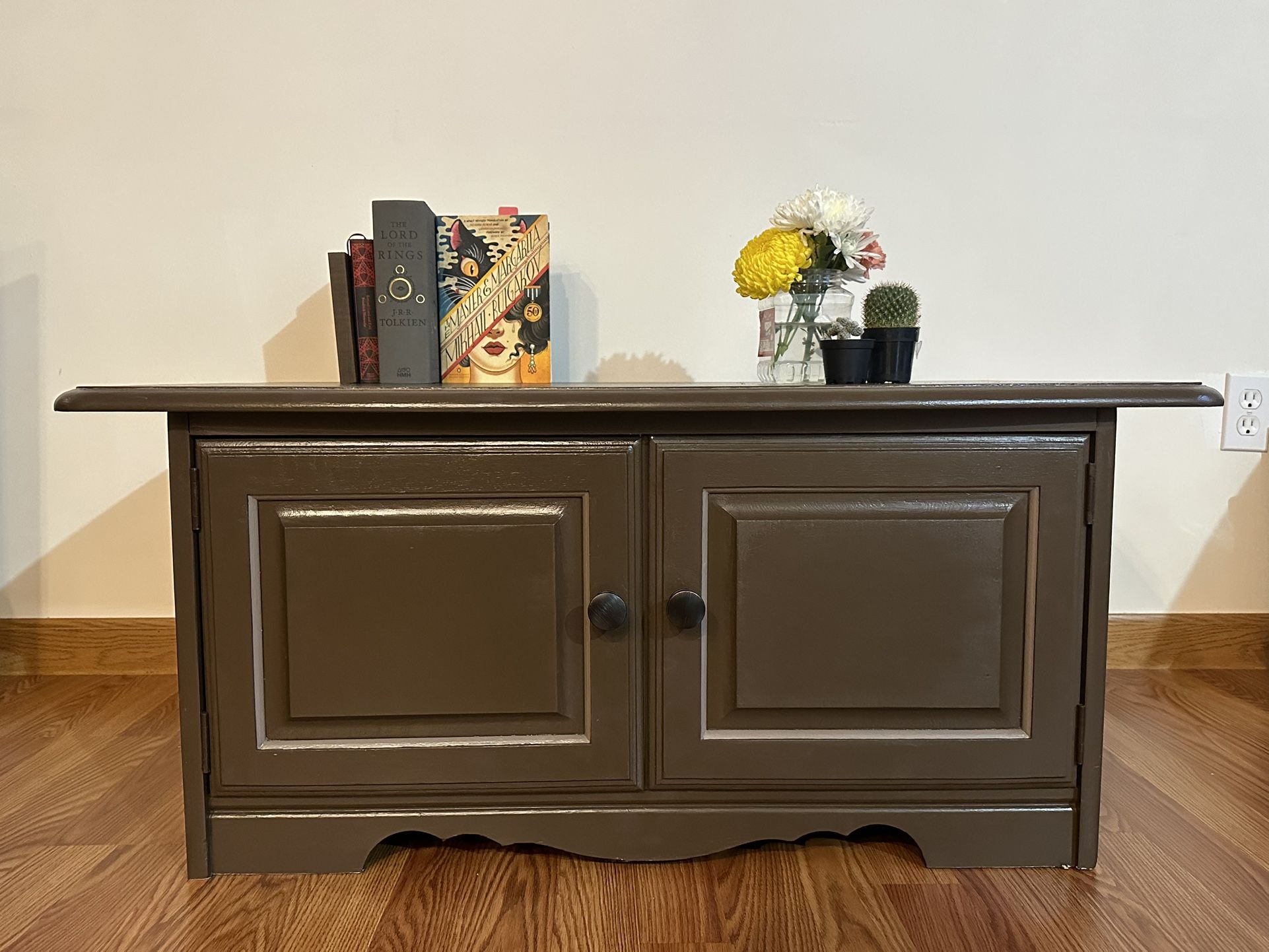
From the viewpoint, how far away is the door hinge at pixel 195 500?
2.97ft

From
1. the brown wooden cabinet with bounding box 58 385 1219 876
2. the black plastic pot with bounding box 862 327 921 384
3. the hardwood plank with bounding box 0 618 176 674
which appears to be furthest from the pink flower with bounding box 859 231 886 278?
the hardwood plank with bounding box 0 618 176 674

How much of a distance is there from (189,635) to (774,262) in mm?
803

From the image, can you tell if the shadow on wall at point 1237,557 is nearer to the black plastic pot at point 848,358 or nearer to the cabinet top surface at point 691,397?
the cabinet top surface at point 691,397

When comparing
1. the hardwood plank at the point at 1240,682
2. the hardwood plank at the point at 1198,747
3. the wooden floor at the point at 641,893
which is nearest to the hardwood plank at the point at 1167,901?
the wooden floor at the point at 641,893

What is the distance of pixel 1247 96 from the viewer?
1.50m

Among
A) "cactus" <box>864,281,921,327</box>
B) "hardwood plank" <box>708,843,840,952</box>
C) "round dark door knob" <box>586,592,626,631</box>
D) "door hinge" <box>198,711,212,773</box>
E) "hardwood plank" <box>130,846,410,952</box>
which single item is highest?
"cactus" <box>864,281,921,327</box>

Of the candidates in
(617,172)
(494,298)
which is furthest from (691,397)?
(617,172)

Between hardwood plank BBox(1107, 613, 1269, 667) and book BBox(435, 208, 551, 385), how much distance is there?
120cm

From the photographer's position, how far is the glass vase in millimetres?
1113

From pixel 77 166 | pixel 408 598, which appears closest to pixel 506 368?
pixel 408 598

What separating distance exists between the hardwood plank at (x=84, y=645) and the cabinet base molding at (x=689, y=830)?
0.76m

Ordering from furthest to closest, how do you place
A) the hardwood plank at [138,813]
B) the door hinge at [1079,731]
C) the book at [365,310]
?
the book at [365,310] < the hardwood plank at [138,813] < the door hinge at [1079,731]

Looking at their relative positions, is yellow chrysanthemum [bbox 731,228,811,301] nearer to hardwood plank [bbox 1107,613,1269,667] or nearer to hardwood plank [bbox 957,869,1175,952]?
hardwood plank [bbox 957,869,1175,952]

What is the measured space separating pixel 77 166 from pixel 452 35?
0.68 m
